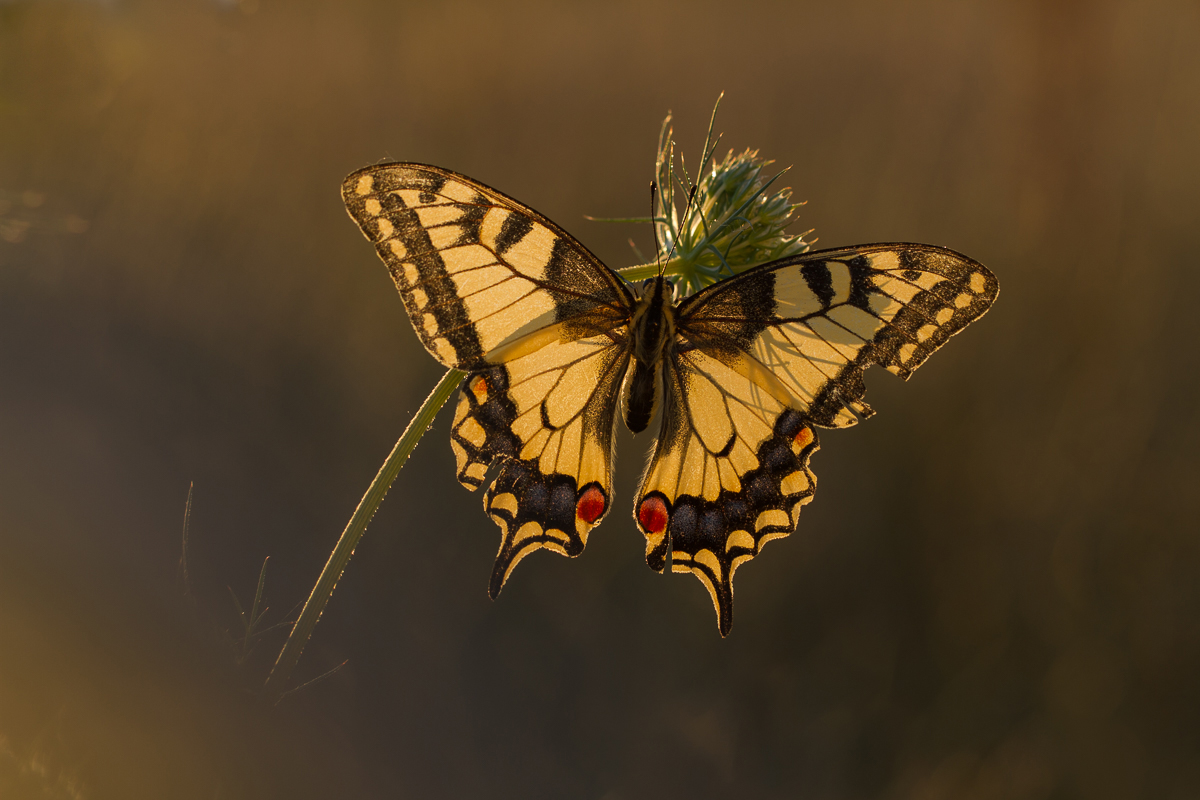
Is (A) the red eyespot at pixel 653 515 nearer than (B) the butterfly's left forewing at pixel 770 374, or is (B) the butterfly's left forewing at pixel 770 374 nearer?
(B) the butterfly's left forewing at pixel 770 374

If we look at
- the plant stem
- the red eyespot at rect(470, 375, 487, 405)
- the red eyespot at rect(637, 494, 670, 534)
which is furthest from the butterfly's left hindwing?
the plant stem

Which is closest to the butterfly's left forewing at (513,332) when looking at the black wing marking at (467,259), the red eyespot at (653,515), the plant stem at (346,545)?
the black wing marking at (467,259)

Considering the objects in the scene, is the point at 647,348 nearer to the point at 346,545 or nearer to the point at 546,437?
the point at 546,437

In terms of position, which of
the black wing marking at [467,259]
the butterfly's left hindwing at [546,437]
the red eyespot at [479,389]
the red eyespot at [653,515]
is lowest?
the red eyespot at [653,515]

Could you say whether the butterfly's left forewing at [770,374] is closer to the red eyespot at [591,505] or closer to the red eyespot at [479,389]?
the red eyespot at [591,505]

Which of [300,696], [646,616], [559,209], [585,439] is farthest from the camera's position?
[559,209]

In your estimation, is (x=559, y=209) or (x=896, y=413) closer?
(x=896, y=413)

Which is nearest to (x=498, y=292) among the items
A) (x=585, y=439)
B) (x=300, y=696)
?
(x=585, y=439)

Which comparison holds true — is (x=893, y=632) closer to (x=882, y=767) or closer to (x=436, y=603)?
(x=882, y=767)
